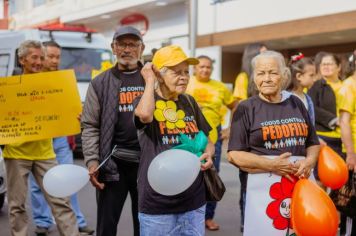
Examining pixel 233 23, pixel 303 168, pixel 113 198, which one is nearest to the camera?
pixel 303 168

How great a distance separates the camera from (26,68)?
16.3ft

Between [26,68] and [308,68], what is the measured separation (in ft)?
8.03

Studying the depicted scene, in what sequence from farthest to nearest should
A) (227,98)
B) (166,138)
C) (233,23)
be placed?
1. (233,23)
2. (227,98)
3. (166,138)

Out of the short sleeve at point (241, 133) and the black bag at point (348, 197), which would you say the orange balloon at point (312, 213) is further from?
the black bag at point (348, 197)

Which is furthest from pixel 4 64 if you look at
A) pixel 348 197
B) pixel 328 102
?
pixel 348 197

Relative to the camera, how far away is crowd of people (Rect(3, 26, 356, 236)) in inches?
137

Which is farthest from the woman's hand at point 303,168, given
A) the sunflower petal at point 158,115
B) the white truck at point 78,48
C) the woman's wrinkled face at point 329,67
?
the white truck at point 78,48

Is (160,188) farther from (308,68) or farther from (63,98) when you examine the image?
(308,68)

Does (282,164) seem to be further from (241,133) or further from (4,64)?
(4,64)

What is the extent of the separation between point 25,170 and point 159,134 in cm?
195

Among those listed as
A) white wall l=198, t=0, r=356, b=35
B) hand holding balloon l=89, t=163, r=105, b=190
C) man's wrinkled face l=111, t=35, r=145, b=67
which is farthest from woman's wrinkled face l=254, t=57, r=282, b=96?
white wall l=198, t=0, r=356, b=35

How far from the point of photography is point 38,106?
194 inches

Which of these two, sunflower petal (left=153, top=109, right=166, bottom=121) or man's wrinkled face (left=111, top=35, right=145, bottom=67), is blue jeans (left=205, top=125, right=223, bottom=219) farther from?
sunflower petal (left=153, top=109, right=166, bottom=121)

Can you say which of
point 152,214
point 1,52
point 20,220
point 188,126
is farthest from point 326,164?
point 1,52
